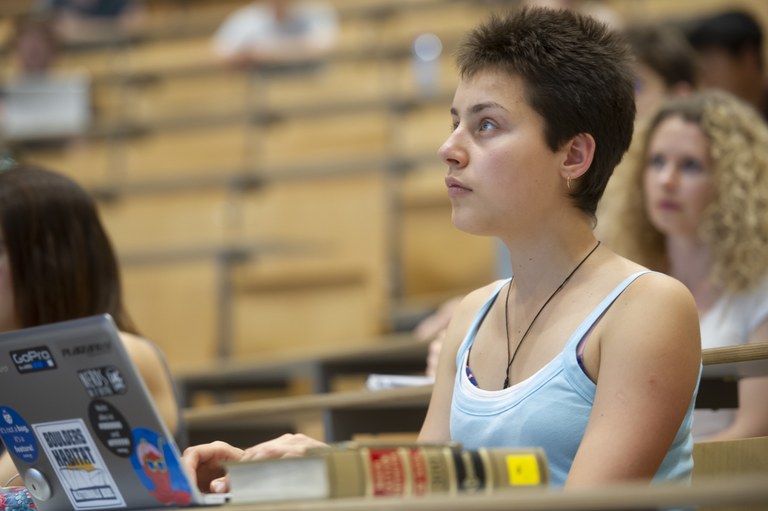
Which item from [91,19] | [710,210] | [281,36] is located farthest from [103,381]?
[91,19]

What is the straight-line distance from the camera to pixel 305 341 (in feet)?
10.00

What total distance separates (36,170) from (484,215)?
81 cm

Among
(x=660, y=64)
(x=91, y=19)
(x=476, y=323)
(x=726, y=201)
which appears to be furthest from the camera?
(x=91, y=19)

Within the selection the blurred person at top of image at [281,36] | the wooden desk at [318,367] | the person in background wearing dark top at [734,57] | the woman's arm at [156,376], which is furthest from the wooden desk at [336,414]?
the blurred person at top of image at [281,36]

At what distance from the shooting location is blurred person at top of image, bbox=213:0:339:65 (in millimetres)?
4129

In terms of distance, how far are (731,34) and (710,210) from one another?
3.29ft

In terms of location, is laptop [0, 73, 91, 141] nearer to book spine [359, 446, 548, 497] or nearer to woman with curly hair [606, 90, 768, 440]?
woman with curly hair [606, 90, 768, 440]

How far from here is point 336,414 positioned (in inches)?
61.0

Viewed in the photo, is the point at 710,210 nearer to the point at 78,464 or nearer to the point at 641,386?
the point at 641,386

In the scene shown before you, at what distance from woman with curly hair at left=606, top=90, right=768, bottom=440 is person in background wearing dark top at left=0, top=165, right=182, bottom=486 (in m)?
0.83

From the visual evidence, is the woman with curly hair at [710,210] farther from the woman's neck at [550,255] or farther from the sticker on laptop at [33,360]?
the sticker on laptop at [33,360]

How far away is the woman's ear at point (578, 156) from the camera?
1.06m

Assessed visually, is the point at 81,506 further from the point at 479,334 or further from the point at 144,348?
the point at 144,348

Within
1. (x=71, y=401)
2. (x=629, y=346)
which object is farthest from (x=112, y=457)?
(x=629, y=346)
